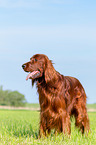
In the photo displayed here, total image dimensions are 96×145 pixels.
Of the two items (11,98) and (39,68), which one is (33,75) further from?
(11,98)

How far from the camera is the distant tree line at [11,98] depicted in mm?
33875

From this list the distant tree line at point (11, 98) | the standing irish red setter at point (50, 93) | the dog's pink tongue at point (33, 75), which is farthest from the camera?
the distant tree line at point (11, 98)

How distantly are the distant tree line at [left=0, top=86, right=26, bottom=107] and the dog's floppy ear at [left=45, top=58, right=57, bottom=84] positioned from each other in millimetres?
28884

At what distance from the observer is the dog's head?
5.07 metres

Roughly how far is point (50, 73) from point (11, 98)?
2951 cm

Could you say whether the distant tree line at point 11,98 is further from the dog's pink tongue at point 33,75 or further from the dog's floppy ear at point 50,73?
the dog's pink tongue at point 33,75

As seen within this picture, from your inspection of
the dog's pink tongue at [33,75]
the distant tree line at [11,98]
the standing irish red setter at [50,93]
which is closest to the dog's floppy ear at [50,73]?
the standing irish red setter at [50,93]

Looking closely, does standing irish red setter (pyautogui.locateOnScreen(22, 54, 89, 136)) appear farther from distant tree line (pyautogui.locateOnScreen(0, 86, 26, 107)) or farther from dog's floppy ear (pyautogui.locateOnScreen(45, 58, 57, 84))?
distant tree line (pyautogui.locateOnScreen(0, 86, 26, 107))

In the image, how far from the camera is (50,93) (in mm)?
5383

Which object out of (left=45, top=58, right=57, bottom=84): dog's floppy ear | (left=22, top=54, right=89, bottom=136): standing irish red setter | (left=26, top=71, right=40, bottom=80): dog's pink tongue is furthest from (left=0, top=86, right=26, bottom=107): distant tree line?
(left=26, top=71, right=40, bottom=80): dog's pink tongue

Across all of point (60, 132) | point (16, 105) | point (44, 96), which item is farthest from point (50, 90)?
point (16, 105)

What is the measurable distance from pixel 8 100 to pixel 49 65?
2947cm

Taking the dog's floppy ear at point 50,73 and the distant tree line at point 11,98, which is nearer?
the dog's floppy ear at point 50,73

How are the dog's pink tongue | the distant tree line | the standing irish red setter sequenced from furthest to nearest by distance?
the distant tree line, the standing irish red setter, the dog's pink tongue
